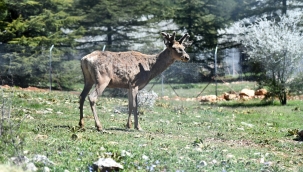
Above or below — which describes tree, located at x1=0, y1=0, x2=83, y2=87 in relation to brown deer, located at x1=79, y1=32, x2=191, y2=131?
above

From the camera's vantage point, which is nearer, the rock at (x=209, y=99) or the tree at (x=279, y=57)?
the tree at (x=279, y=57)

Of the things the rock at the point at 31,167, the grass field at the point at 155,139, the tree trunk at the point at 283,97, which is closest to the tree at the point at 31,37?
the grass field at the point at 155,139

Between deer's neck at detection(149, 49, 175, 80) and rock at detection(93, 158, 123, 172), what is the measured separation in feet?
18.1

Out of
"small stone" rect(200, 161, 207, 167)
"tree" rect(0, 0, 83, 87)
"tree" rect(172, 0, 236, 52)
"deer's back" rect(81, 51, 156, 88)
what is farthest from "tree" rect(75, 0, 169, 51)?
"small stone" rect(200, 161, 207, 167)

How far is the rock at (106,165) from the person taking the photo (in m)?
6.86

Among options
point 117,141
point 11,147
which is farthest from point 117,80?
point 11,147

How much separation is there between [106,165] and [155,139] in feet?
10.1

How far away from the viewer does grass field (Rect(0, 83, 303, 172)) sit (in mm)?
7445

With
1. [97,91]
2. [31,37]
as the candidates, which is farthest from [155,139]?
[31,37]

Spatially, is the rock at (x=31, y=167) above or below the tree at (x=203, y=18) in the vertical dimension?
below

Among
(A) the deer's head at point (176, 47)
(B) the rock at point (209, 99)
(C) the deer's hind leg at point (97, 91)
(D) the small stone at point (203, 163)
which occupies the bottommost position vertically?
(D) the small stone at point (203, 163)

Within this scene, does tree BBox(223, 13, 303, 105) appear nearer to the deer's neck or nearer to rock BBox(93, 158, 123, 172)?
the deer's neck

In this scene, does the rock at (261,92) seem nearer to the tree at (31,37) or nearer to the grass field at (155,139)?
the grass field at (155,139)

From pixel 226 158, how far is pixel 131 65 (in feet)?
14.2
